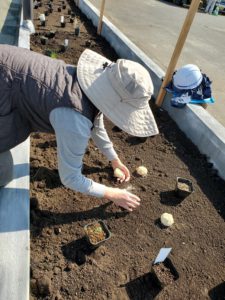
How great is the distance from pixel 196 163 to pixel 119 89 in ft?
5.69

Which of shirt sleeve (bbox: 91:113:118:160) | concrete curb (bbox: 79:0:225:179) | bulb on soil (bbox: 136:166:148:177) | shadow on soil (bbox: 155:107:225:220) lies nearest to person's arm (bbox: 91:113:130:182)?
shirt sleeve (bbox: 91:113:118:160)

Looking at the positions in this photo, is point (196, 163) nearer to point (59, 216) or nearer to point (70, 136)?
point (59, 216)

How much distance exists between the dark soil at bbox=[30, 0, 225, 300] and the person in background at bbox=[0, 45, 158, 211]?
54 cm

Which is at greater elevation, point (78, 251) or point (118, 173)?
point (118, 173)

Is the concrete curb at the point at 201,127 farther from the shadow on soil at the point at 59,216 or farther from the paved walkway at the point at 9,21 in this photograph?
the paved walkway at the point at 9,21

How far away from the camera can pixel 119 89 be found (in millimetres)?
1401

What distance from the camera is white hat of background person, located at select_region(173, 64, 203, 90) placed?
3.35 meters

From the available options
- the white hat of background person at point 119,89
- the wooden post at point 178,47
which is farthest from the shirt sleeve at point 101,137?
the wooden post at point 178,47

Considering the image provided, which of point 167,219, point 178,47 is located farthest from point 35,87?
point 178,47

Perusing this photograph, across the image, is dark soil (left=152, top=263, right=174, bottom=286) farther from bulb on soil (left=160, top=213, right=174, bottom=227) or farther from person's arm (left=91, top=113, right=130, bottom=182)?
person's arm (left=91, top=113, right=130, bottom=182)

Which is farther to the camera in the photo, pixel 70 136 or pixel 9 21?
pixel 9 21

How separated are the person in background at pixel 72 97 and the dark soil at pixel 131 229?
0.54 meters

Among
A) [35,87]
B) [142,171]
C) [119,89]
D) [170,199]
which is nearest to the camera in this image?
[119,89]

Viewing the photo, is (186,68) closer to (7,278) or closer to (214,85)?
(214,85)
